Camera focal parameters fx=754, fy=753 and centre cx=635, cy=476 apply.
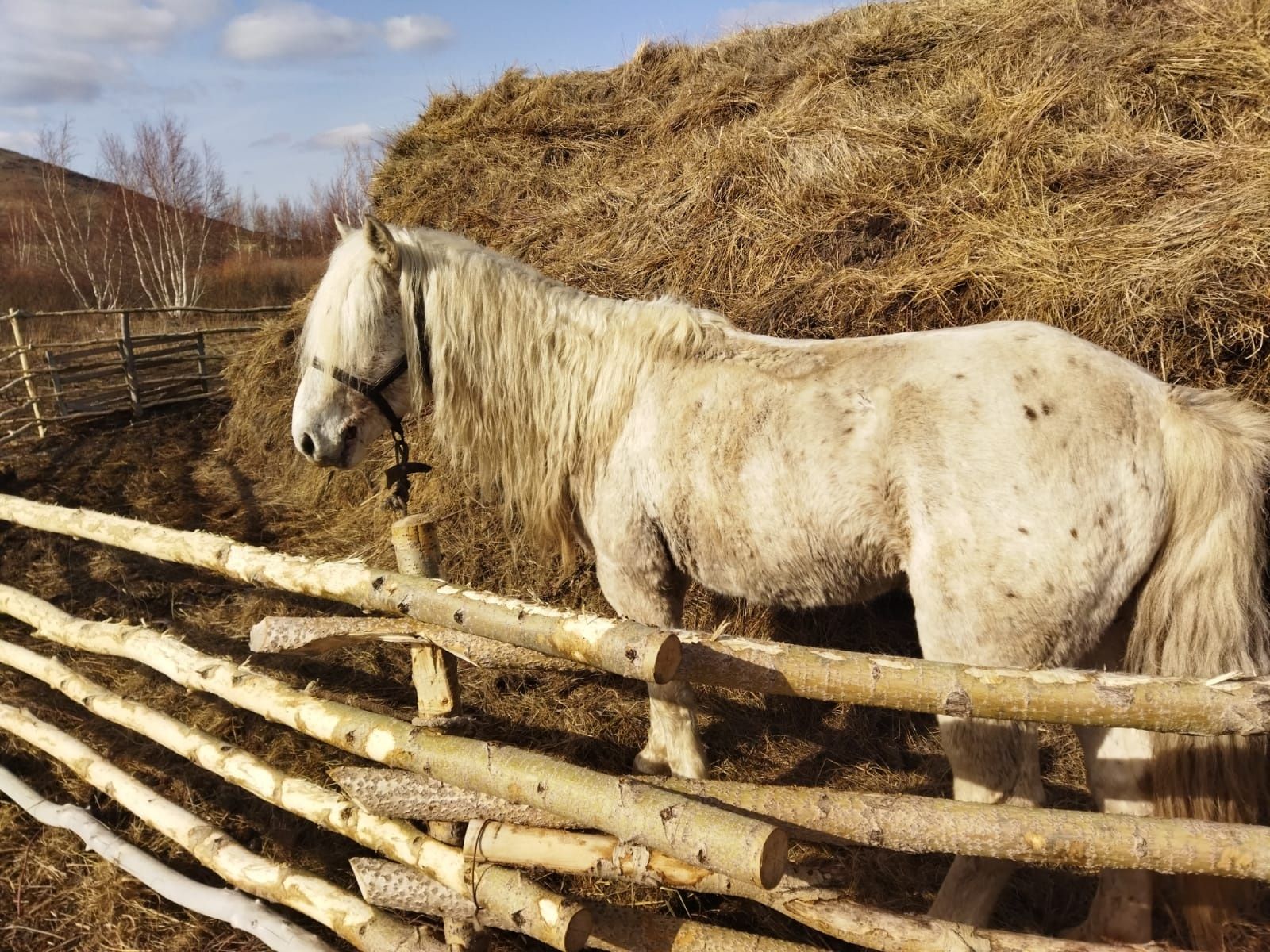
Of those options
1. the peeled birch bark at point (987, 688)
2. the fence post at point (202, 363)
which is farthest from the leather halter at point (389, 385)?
the fence post at point (202, 363)

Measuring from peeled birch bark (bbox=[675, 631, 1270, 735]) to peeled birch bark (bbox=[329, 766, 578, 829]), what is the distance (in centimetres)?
77

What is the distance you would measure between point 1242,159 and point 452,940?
518 cm

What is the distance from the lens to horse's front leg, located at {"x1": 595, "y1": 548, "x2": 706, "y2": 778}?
3010 millimetres

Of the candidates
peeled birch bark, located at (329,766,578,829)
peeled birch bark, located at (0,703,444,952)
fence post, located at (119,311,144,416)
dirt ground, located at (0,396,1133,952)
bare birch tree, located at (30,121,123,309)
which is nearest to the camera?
peeled birch bark, located at (329,766,578,829)

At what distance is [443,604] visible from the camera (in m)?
2.30

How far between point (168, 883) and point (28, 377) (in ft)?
33.0

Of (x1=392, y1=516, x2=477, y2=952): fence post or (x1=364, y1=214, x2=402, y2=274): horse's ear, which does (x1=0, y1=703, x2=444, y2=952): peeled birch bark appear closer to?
(x1=392, y1=516, x2=477, y2=952): fence post

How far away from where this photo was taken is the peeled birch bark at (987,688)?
5.42ft

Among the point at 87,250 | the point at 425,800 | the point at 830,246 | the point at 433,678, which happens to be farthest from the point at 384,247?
the point at 87,250

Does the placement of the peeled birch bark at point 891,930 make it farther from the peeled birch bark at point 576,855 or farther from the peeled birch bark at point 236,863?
the peeled birch bark at point 236,863

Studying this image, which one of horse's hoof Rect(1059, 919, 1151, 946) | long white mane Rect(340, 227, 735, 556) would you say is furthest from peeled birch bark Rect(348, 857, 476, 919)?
horse's hoof Rect(1059, 919, 1151, 946)

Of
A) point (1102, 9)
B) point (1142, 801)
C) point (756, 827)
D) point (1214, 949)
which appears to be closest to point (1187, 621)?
point (1142, 801)

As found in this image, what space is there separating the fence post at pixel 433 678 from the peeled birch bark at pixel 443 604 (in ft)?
0.67

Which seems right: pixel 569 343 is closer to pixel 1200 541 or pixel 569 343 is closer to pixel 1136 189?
pixel 1200 541
